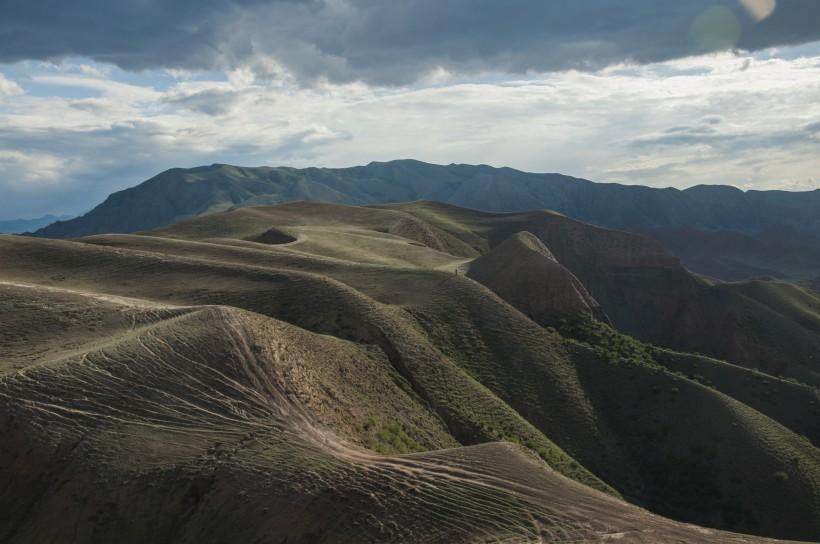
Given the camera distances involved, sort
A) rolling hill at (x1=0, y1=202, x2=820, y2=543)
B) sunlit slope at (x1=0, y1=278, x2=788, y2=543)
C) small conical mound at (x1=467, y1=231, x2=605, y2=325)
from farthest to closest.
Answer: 1. small conical mound at (x1=467, y1=231, x2=605, y2=325)
2. rolling hill at (x1=0, y1=202, x2=820, y2=543)
3. sunlit slope at (x1=0, y1=278, x2=788, y2=543)

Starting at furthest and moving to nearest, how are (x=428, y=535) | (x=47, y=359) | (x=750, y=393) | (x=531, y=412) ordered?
(x=750, y=393), (x=531, y=412), (x=47, y=359), (x=428, y=535)

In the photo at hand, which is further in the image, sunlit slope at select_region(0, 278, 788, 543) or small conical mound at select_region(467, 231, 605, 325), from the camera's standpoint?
small conical mound at select_region(467, 231, 605, 325)

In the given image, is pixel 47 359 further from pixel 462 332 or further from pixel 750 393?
pixel 750 393

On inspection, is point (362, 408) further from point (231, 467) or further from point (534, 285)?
point (534, 285)

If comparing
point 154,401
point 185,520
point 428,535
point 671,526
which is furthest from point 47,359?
point 671,526

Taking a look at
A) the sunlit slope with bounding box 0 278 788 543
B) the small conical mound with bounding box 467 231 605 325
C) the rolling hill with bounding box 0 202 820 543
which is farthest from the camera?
the small conical mound with bounding box 467 231 605 325

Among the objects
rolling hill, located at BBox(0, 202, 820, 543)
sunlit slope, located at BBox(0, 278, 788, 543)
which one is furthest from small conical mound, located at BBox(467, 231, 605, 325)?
sunlit slope, located at BBox(0, 278, 788, 543)

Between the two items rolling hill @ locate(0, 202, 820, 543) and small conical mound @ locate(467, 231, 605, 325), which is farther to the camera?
small conical mound @ locate(467, 231, 605, 325)

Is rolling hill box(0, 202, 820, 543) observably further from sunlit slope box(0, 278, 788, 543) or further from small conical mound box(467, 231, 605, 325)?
small conical mound box(467, 231, 605, 325)

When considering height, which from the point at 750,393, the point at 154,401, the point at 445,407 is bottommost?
the point at 750,393
